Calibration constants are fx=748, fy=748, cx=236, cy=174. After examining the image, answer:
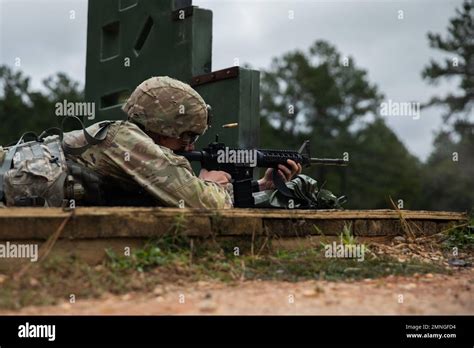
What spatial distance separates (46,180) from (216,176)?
132 centimetres

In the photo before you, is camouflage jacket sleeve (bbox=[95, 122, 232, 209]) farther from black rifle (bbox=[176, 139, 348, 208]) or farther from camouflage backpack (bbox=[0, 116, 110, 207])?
black rifle (bbox=[176, 139, 348, 208])

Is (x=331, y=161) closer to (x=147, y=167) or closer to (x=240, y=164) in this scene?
(x=240, y=164)

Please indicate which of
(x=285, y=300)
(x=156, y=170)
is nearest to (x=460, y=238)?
(x=156, y=170)

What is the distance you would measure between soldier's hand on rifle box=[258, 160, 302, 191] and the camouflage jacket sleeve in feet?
3.29

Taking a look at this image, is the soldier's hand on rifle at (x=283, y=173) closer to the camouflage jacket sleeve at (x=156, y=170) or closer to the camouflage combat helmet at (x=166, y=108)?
the camouflage combat helmet at (x=166, y=108)

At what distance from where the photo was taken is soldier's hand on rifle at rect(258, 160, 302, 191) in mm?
6062

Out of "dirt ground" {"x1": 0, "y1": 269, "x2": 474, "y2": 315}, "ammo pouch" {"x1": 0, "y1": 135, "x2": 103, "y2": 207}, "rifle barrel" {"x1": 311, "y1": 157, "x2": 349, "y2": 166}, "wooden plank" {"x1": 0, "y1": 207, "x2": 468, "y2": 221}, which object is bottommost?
"dirt ground" {"x1": 0, "y1": 269, "x2": 474, "y2": 315}

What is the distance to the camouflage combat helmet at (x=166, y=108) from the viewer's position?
5.53m

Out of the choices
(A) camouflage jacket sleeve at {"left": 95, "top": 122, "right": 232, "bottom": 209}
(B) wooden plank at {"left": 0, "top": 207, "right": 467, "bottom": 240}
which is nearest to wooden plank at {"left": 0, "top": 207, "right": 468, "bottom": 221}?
(B) wooden plank at {"left": 0, "top": 207, "right": 467, "bottom": 240}

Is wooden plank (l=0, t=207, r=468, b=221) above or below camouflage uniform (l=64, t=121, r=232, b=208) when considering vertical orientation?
below

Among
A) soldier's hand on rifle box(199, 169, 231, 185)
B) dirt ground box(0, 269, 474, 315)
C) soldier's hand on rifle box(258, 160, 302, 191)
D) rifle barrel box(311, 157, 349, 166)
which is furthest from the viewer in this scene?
rifle barrel box(311, 157, 349, 166)

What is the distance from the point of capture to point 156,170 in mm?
5051

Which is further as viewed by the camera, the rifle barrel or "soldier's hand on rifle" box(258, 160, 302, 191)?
the rifle barrel
